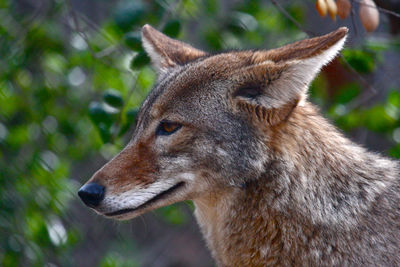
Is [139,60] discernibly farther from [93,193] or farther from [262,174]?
[262,174]

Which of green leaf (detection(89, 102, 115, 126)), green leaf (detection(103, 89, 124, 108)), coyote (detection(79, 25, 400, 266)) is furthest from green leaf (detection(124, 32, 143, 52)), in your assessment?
coyote (detection(79, 25, 400, 266))

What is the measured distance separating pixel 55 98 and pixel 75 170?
8.41 feet

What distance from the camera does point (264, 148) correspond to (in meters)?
3.01

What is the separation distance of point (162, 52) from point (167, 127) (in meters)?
0.80

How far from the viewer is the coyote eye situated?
309 centimetres

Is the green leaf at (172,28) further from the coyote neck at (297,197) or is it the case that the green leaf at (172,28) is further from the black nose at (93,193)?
the black nose at (93,193)

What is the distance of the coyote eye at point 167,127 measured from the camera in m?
3.09

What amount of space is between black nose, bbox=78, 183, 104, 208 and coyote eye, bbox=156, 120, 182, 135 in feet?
1.54

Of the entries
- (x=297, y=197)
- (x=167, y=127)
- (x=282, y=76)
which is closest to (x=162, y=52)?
(x=167, y=127)

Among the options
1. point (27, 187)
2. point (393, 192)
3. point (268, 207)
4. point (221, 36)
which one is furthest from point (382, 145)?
point (27, 187)

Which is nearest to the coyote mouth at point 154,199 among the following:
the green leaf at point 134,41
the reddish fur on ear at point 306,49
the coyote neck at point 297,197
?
the coyote neck at point 297,197

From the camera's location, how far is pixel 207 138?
9.96 feet

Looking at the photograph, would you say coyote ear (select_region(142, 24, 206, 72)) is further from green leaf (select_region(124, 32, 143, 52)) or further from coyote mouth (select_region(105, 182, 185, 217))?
coyote mouth (select_region(105, 182, 185, 217))

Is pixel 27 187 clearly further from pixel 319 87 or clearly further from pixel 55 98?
pixel 319 87
